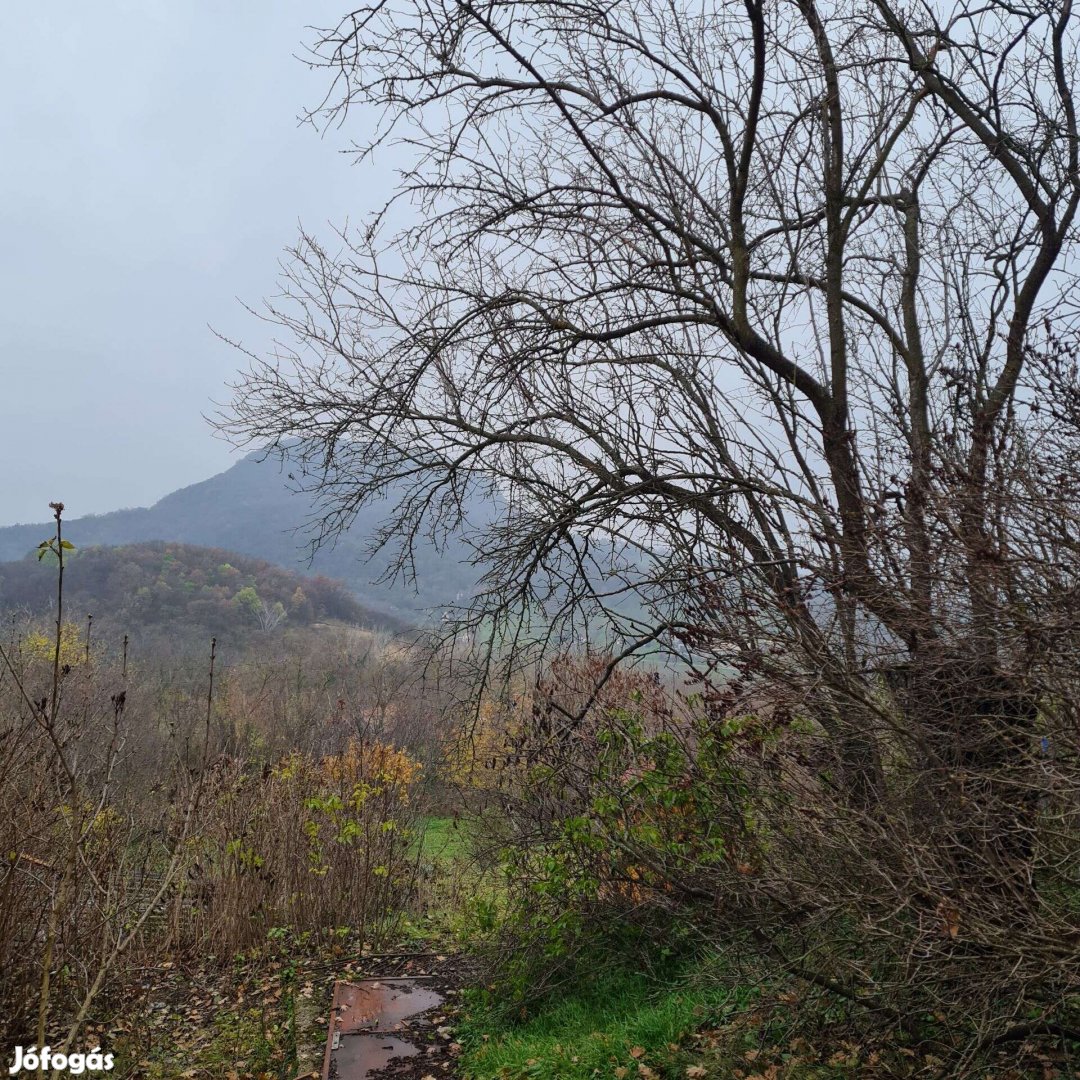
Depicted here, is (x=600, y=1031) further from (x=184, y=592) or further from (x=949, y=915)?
(x=184, y=592)

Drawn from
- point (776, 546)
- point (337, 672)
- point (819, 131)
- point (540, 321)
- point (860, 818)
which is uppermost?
point (819, 131)

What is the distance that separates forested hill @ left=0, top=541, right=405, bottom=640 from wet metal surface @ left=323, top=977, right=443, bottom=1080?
5259cm

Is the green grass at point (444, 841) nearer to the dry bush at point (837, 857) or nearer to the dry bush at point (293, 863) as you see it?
the dry bush at point (293, 863)

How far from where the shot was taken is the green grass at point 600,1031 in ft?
16.0

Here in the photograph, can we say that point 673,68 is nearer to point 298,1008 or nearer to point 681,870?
point 681,870

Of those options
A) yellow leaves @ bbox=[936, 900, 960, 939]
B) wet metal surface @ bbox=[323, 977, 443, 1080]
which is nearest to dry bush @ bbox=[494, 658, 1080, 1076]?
yellow leaves @ bbox=[936, 900, 960, 939]

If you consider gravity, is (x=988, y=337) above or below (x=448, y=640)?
above

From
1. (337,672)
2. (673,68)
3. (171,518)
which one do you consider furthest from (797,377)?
(171,518)

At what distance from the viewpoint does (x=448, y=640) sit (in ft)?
22.7

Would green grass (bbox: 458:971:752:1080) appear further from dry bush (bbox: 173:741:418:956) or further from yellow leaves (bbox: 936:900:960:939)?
dry bush (bbox: 173:741:418:956)

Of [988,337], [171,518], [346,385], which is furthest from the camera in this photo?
[171,518]

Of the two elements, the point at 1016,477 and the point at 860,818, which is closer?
the point at 1016,477

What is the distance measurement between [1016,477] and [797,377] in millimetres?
2861

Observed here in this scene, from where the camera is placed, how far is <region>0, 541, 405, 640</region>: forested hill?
60062mm
